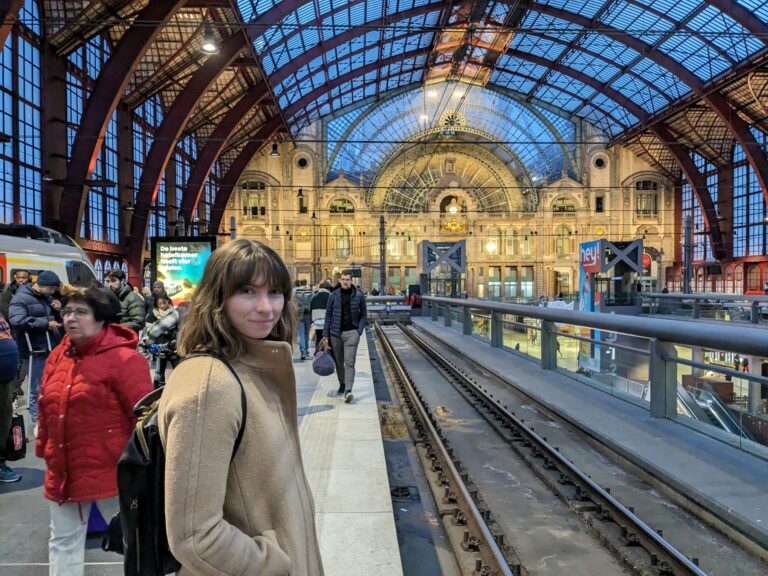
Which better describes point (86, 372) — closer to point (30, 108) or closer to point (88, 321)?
point (88, 321)

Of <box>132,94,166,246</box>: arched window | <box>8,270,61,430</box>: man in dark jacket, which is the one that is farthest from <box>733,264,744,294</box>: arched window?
<box>8,270,61,430</box>: man in dark jacket

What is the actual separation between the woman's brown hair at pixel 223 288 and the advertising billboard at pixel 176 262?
13.3 meters

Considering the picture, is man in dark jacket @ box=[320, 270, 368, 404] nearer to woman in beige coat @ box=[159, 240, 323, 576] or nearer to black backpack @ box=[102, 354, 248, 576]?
woman in beige coat @ box=[159, 240, 323, 576]

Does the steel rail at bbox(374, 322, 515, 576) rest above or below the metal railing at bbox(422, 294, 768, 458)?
below

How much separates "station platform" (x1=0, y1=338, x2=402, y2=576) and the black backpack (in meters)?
2.25

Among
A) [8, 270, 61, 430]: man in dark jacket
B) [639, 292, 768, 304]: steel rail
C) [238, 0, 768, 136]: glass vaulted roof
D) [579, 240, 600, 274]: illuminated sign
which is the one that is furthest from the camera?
[238, 0, 768, 136]: glass vaulted roof

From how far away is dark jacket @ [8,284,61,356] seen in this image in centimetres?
614

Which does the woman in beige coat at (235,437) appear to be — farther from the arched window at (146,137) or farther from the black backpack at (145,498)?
the arched window at (146,137)

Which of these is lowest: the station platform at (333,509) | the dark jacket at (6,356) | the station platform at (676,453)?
the station platform at (333,509)

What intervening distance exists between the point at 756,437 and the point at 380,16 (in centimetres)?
3825

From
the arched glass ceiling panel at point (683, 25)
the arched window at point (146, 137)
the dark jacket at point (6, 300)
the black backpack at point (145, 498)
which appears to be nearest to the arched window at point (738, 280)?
the arched glass ceiling panel at point (683, 25)

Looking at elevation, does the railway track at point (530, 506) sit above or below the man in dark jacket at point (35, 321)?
below

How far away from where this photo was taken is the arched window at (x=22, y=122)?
20.6m

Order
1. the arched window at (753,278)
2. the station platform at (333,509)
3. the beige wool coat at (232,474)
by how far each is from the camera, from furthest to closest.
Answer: the arched window at (753,278) < the station platform at (333,509) < the beige wool coat at (232,474)
